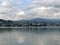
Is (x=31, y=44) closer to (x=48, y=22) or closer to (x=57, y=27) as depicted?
(x=48, y=22)

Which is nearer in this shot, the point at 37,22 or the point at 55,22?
the point at 55,22

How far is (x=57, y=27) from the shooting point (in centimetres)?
5703

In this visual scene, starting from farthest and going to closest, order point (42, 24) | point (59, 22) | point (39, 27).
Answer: point (39, 27) < point (42, 24) < point (59, 22)

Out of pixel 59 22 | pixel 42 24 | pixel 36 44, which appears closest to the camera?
pixel 36 44

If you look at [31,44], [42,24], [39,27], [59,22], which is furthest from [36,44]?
[39,27]

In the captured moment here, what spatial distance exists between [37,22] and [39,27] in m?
4.82

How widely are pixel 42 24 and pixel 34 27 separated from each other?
8498 mm

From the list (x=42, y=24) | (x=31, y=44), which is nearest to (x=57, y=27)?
(x=42, y=24)

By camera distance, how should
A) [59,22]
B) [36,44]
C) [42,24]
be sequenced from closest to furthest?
[36,44] → [59,22] → [42,24]

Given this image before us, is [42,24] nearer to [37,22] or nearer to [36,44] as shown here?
[37,22]

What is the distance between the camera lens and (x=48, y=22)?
170 ft

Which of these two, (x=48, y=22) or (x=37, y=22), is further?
(x=37, y=22)

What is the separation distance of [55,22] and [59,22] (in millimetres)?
979

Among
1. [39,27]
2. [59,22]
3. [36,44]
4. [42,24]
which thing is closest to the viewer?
[36,44]
